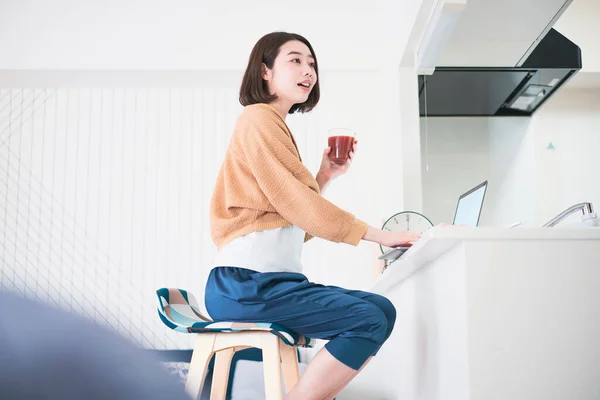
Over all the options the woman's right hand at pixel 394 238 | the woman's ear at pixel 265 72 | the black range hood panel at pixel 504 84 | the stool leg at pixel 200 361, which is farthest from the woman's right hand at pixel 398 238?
the black range hood panel at pixel 504 84

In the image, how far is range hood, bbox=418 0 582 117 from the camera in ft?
8.99

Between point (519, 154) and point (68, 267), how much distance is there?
9.43 ft

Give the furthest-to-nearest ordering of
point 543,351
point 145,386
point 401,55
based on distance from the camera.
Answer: point 401,55 < point 543,351 < point 145,386

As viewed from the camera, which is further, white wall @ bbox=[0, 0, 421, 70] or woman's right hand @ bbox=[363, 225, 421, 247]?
white wall @ bbox=[0, 0, 421, 70]

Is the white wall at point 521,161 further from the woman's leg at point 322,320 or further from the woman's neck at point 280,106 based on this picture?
the woman's leg at point 322,320

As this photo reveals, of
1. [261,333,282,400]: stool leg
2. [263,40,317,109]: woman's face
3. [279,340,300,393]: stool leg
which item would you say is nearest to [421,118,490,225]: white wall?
[263,40,317,109]: woman's face

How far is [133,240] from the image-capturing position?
13.9ft

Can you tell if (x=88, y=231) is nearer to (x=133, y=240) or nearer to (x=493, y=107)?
(x=133, y=240)

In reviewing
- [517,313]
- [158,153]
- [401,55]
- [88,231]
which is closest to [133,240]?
Answer: [88,231]

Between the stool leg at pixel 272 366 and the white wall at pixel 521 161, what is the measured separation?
8.35 feet

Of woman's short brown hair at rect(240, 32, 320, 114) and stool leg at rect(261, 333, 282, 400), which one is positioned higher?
woman's short brown hair at rect(240, 32, 320, 114)

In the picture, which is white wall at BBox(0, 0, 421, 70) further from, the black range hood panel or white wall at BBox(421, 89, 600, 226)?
white wall at BBox(421, 89, 600, 226)

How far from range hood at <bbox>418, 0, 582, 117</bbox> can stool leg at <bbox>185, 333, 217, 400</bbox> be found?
175cm

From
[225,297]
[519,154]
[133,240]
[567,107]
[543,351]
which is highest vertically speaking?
[567,107]
